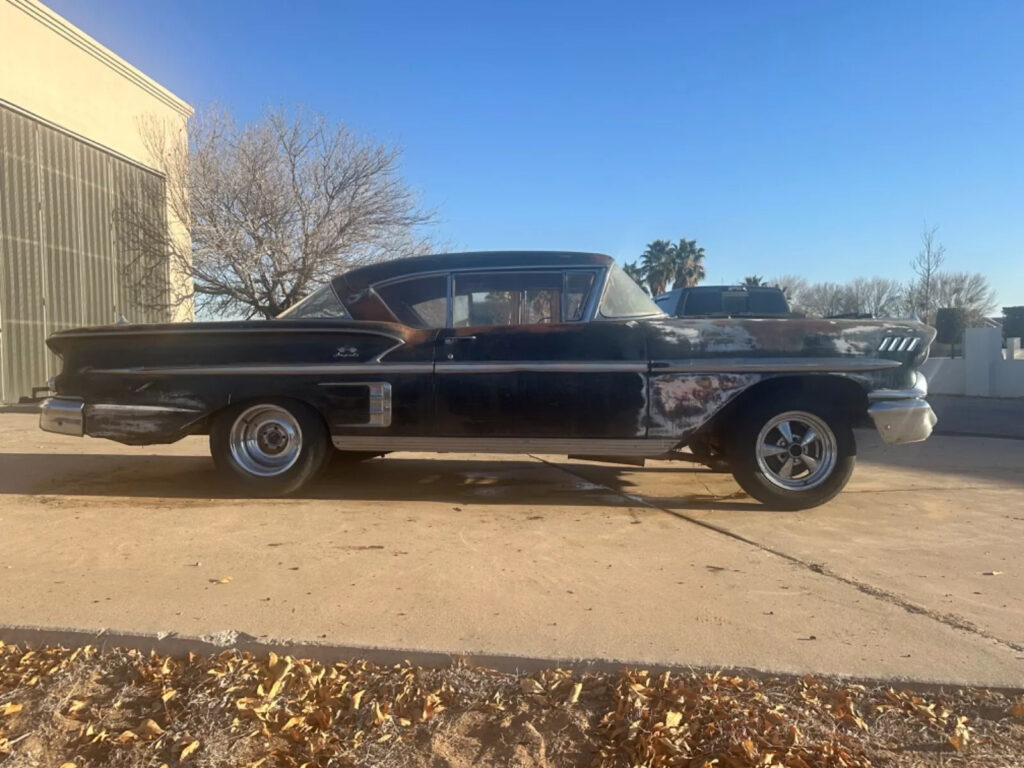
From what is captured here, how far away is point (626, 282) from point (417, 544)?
2580mm

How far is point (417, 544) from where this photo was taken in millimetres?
4359

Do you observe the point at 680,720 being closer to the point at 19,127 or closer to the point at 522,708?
the point at 522,708

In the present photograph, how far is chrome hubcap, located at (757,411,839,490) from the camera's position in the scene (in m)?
5.18

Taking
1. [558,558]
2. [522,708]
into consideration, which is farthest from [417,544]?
[522,708]

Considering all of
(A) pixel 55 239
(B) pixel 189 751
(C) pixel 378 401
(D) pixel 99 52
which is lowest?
(B) pixel 189 751

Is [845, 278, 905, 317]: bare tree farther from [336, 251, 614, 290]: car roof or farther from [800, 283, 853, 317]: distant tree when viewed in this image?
[336, 251, 614, 290]: car roof

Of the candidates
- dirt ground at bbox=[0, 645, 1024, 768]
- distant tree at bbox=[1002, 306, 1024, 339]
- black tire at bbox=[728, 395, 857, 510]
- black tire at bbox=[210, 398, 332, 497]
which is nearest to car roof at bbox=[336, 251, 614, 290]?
black tire at bbox=[210, 398, 332, 497]

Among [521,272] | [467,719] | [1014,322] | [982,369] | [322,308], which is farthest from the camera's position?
[1014,322]

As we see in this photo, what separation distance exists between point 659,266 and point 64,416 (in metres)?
43.0

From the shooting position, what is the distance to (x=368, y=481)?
632 centimetres

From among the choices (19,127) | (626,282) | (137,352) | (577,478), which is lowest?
(577,478)

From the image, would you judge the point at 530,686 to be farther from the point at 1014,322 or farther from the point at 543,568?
the point at 1014,322

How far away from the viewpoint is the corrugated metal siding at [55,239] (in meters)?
14.8

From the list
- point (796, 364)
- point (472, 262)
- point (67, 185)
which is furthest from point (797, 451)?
point (67, 185)
